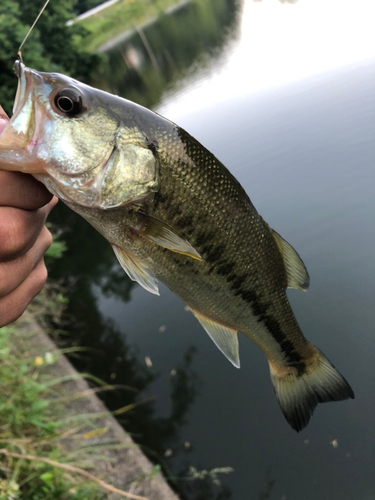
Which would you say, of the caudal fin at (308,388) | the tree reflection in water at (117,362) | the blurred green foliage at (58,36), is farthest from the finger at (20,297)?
the blurred green foliage at (58,36)

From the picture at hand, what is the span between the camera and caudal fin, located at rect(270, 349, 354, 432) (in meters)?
2.18

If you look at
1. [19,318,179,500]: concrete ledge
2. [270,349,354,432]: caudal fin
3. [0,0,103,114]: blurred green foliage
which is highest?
[0,0,103,114]: blurred green foliage

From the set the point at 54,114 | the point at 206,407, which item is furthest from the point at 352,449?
the point at 54,114

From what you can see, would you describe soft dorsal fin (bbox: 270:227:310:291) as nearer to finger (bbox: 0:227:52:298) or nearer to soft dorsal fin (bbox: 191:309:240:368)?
soft dorsal fin (bbox: 191:309:240:368)

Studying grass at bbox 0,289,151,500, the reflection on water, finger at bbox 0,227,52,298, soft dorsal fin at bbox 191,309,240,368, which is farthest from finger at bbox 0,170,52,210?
the reflection on water

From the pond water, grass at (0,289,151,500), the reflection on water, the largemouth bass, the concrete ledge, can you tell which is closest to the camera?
the largemouth bass

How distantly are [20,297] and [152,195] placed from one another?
0.78 meters

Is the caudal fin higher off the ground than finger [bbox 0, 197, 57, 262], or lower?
lower

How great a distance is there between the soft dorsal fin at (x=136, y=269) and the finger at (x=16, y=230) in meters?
0.41

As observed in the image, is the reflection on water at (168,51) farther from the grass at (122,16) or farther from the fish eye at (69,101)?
the fish eye at (69,101)

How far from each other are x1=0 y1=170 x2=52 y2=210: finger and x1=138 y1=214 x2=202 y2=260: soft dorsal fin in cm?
44

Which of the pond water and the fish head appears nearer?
the fish head

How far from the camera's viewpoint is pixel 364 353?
428cm

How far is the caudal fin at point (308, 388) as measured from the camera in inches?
85.7
